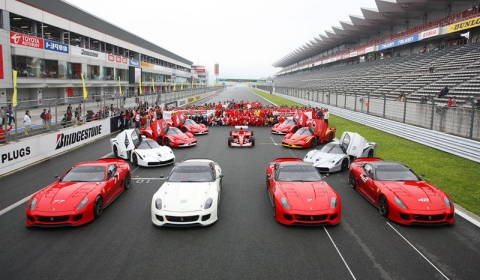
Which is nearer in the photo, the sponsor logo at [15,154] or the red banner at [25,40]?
the sponsor logo at [15,154]

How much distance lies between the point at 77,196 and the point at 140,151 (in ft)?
20.1

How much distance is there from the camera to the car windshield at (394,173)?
369 inches

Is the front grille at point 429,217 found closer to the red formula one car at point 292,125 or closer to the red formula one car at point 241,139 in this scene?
the red formula one car at point 241,139

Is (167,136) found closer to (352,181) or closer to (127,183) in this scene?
(127,183)

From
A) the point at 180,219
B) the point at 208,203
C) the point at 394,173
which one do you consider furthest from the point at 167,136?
the point at 394,173

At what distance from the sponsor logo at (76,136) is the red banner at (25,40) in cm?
1382

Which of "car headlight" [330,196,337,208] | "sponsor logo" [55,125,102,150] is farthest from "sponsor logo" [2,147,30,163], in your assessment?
"car headlight" [330,196,337,208]

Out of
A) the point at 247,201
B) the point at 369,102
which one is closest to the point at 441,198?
the point at 247,201

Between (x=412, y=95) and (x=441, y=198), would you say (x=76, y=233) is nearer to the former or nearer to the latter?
(x=441, y=198)

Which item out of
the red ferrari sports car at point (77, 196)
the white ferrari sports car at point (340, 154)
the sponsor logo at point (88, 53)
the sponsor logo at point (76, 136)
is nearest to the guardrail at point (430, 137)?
the white ferrari sports car at point (340, 154)

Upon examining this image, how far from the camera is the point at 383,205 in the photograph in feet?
28.3

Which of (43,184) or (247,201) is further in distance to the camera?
(43,184)

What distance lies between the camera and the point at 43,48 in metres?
→ 32.8

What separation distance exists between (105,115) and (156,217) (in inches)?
729
